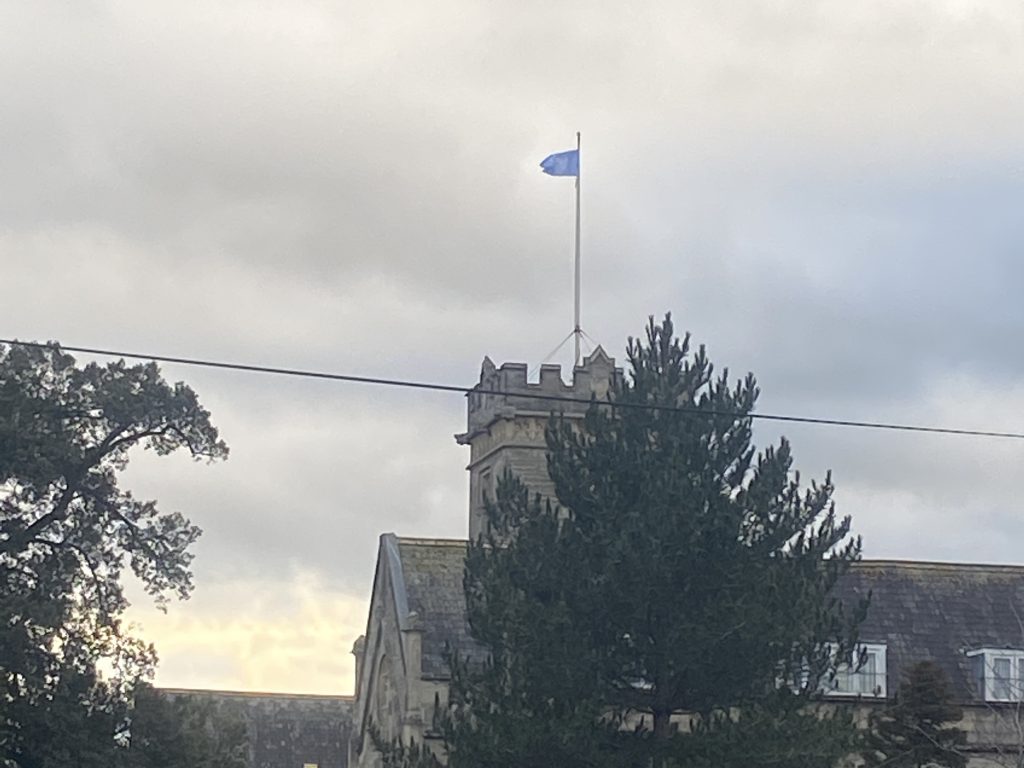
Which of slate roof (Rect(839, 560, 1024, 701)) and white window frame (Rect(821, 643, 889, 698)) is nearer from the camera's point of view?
white window frame (Rect(821, 643, 889, 698))

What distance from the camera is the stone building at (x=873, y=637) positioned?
50594 millimetres

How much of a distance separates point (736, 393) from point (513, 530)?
17.0 feet

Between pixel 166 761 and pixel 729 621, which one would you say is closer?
pixel 729 621

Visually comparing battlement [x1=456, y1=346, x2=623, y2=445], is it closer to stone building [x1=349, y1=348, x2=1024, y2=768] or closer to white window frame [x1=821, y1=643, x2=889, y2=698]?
stone building [x1=349, y1=348, x2=1024, y2=768]

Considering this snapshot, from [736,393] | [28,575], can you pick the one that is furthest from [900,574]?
[28,575]

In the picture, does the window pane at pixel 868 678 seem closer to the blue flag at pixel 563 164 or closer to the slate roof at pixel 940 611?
the slate roof at pixel 940 611

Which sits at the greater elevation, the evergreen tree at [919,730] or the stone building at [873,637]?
the stone building at [873,637]

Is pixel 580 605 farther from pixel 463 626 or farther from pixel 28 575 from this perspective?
pixel 28 575

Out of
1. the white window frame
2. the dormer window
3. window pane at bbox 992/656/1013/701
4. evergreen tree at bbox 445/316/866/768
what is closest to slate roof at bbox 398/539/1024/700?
the white window frame

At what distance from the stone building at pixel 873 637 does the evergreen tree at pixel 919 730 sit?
19.6 feet

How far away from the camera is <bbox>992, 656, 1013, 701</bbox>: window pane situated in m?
52.2

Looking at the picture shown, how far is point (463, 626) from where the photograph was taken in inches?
2051

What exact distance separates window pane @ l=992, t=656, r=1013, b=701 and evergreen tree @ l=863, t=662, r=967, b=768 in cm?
1068

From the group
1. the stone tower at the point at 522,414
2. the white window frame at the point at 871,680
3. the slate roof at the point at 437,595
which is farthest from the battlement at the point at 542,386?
the white window frame at the point at 871,680
